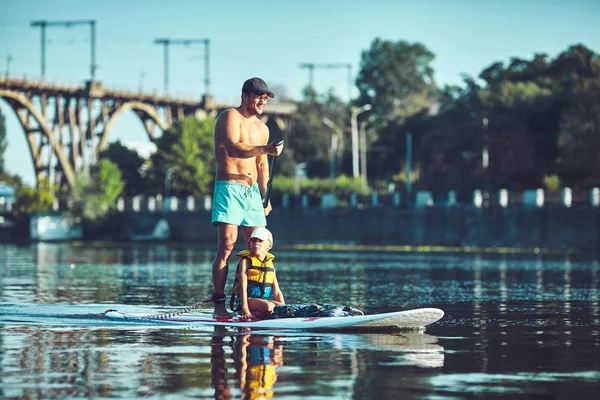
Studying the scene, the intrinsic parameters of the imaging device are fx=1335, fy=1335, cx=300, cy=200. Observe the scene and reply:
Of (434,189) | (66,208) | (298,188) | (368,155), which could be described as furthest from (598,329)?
(368,155)

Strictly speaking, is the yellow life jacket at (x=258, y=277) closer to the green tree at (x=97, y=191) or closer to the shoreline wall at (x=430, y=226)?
the shoreline wall at (x=430, y=226)

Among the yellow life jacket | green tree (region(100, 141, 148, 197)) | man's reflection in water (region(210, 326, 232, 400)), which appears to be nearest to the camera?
man's reflection in water (region(210, 326, 232, 400))

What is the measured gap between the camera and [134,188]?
134 meters

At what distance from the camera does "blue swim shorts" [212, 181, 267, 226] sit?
14.3 m

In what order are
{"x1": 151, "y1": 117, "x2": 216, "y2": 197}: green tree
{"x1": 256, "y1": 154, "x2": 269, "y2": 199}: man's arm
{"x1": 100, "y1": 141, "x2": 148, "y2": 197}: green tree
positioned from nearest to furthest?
{"x1": 256, "y1": 154, "x2": 269, "y2": 199}: man's arm < {"x1": 151, "y1": 117, "x2": 216, "y2": 197}: green tree < {"x1": 100, "y1": 141, "x2": 148, "y2": 197}: green tree

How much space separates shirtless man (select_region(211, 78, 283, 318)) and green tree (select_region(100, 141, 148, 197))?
387ft

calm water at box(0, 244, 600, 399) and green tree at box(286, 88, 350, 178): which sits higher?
green tree at box(286, 88, 350, 178)

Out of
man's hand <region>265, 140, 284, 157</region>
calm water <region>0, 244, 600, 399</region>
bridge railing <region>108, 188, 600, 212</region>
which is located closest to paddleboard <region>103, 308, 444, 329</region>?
calm water <region>0, 244, 600, 399</region>

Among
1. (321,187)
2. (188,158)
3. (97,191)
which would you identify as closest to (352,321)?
(321,187)

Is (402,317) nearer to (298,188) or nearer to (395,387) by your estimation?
(395,387)

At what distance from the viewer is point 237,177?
1456cm

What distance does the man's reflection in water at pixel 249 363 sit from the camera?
877 centimetres

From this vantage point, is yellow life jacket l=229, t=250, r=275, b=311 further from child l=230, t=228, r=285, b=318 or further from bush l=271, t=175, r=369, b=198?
bush l=271, t=175, r=369, b=198

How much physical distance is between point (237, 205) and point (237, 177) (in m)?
0.35
